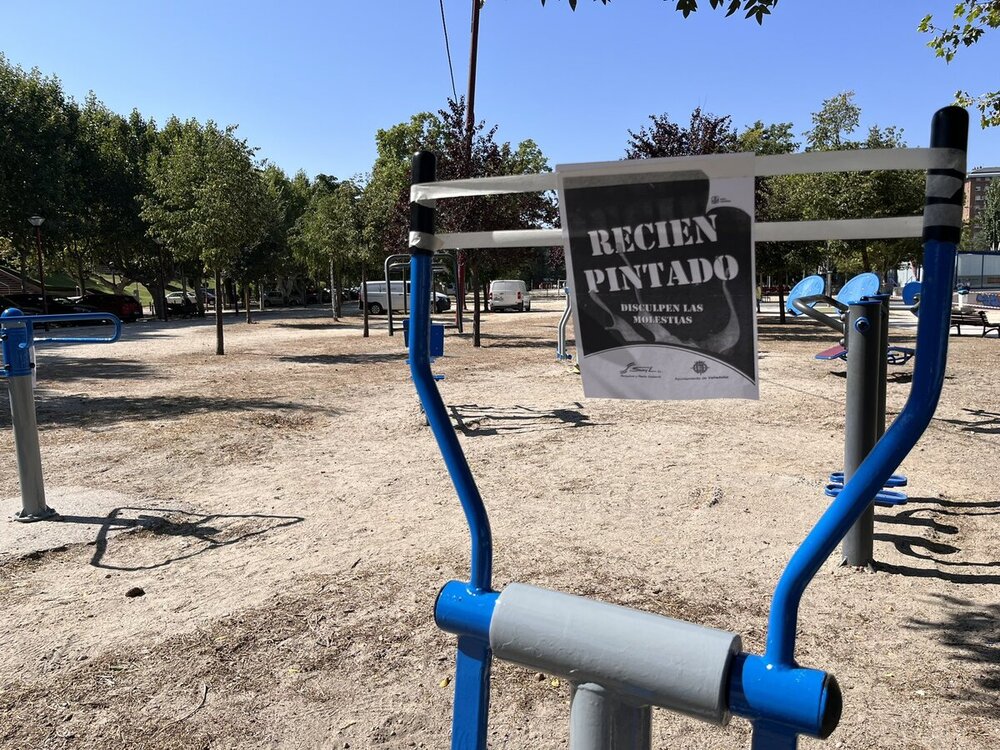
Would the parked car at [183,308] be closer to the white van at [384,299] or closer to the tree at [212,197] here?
the white van at [384,299]

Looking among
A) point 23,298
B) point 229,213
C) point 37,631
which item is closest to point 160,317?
point 23,298

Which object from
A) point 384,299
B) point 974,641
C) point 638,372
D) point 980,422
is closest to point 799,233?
point 638,372

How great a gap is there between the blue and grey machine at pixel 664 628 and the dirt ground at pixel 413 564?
112cm

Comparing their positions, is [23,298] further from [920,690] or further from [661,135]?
[920,690]

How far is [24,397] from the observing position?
14.4 ft

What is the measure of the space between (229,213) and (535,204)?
23.5 ft

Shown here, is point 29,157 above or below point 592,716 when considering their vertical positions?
above

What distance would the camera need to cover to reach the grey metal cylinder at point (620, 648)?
1.22 metres

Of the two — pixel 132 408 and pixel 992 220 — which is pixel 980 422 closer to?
pixel 132 408

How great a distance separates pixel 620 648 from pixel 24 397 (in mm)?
4308

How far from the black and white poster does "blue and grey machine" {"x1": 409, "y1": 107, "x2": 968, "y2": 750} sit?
0.41ft

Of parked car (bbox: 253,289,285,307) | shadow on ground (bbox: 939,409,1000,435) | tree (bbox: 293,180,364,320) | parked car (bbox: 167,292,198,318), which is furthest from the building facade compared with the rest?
shadow on ground (bbox: 939,409,1000,435)

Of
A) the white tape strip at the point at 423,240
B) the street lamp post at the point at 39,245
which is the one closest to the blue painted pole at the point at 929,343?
the white tape strip at the point at 423,240

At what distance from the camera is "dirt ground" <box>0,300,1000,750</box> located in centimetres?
253
